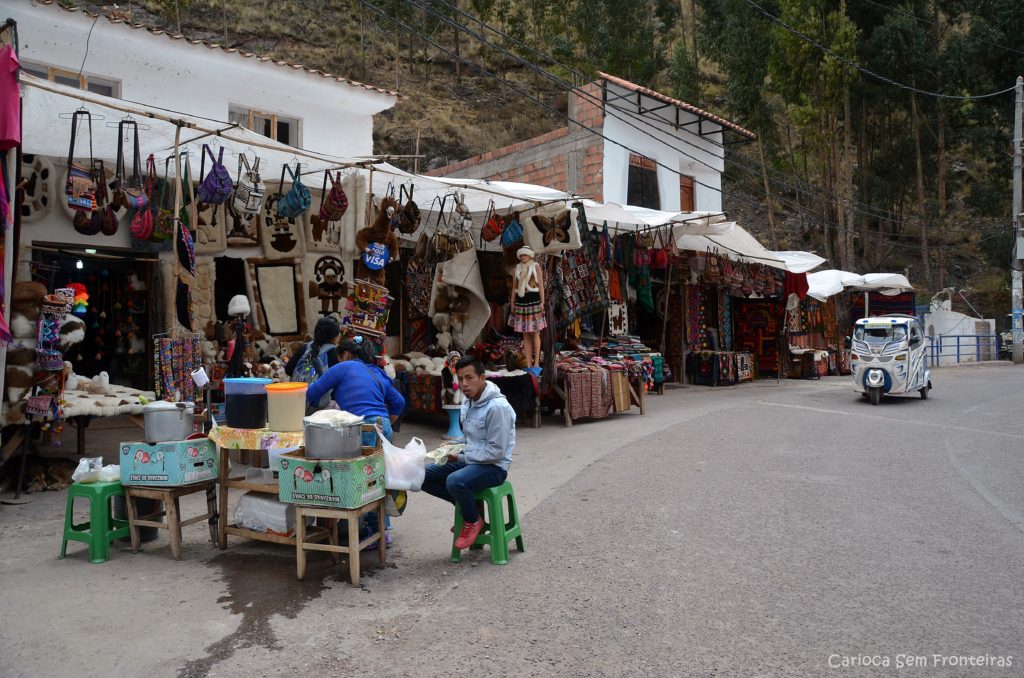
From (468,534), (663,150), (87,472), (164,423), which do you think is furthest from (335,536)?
(663,150)

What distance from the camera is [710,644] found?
11.9 feet

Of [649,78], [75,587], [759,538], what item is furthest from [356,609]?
[649,78]

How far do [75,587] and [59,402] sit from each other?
2783mm

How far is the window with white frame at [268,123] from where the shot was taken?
13.0m

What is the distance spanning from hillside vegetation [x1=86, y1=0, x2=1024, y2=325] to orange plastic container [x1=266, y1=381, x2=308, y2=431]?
21.6 m

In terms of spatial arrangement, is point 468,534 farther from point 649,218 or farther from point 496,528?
point 649,218

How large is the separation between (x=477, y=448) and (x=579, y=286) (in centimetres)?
656

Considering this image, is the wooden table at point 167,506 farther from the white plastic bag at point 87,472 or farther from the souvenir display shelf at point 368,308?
the souvenir display shelf at point 368,308

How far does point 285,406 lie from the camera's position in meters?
4.96

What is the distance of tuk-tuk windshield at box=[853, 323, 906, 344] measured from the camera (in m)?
13.5

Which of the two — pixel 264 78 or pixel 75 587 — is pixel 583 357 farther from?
pixel 75 587

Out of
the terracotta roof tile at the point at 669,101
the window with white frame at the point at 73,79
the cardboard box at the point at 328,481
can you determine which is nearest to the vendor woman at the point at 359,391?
the cardboard box at the point at 328,481

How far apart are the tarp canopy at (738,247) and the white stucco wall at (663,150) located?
269 cm

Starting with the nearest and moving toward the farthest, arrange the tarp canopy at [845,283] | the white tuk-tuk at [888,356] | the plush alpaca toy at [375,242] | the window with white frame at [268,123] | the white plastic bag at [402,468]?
the white plastic bag at [402,468], the plush alpaca toy at [375,242], the window with white frame at [268,123], the white tuk-tuk at [888,356], the tarp canopy at [845,283]
